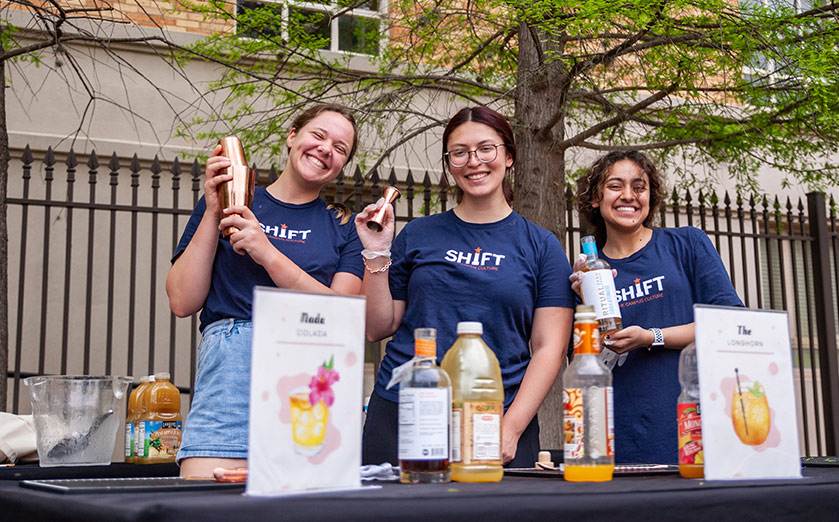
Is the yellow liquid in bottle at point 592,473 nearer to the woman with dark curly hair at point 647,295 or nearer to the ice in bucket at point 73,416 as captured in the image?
the woman with dark curly hair at point 647,295

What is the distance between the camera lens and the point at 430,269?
2.28 m

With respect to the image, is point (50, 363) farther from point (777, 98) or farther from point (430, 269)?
point (777, 98)

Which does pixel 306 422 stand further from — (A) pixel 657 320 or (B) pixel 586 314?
(A) pixel 657 320

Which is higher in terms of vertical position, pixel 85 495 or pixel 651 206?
pixel 651 206

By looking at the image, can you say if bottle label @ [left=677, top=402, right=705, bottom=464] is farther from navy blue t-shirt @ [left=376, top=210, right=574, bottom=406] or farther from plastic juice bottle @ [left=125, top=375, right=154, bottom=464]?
plastic juice bottle @ [left=125, top=375, right=154, bottom=464]

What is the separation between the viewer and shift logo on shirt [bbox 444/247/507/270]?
224 centimetres

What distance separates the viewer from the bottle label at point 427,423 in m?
1.43

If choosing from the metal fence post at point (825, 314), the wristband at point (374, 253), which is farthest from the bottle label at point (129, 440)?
the metal fence post at point (825, 314)

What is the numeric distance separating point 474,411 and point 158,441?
76.0 inches

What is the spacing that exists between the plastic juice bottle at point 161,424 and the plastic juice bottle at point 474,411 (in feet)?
5.95

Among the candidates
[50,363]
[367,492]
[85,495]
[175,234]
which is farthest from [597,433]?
[50,363]

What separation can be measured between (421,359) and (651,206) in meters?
1.53

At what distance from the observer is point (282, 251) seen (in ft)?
7.34

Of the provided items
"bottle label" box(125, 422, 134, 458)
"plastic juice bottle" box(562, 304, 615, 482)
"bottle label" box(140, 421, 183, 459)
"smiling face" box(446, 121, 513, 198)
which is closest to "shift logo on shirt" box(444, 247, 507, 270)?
"smiling face" box(446, 121, 513, 198)
